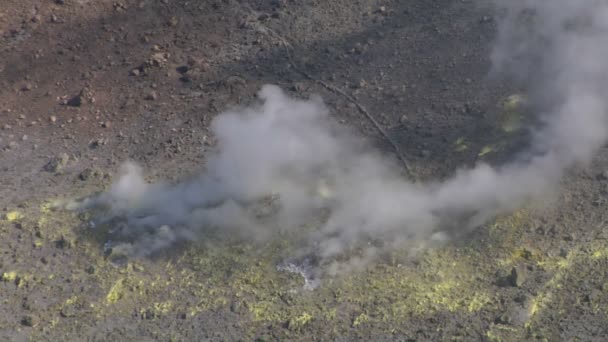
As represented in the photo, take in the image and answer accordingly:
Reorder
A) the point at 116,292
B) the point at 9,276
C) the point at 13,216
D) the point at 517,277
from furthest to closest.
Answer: the point at 13,216
the point at 9,276
the point at 116,292
the point at 517,277

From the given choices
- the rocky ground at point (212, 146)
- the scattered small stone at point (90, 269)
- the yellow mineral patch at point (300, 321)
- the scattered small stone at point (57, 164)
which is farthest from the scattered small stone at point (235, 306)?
the scattered small stone at point (57, 164)

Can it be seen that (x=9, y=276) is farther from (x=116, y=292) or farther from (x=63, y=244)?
(x=116, y=292)

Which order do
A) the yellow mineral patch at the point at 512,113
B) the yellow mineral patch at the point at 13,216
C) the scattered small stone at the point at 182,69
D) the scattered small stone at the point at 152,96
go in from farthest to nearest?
the scattered small stone at the point at 182,69 < the scattered small stone at the point at 152,96 < the yellow mineral patch at the point at 512,113 < the yellow mineral patch at the point at 13,216

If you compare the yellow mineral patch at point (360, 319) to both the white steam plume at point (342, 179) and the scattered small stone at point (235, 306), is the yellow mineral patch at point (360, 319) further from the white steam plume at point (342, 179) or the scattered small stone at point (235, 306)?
the scattered small stone at point (235, 306)

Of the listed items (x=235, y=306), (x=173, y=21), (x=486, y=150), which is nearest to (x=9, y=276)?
(x=235, y=306)

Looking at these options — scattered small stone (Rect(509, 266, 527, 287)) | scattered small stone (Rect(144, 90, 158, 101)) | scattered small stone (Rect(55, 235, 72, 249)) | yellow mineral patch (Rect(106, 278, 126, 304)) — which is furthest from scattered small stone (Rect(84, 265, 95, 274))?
scattered small stone (Rect(509, 266, 527, 287))

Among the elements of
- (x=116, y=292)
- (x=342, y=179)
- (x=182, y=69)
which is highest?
(x=342, y=179)

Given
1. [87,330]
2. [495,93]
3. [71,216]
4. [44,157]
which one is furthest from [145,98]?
[495,93]
